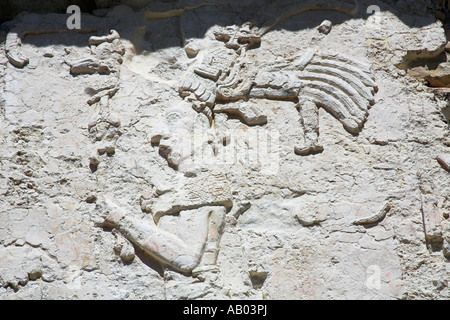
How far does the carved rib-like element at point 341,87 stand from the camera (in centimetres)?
385

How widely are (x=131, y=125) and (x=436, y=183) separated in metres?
1.63

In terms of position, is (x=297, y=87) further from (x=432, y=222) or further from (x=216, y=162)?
(x=432, y=222)

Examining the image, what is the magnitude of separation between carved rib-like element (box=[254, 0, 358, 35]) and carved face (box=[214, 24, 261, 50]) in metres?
0.07

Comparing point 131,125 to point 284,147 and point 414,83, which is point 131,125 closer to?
point 284,147

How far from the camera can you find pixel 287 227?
3.59 metres

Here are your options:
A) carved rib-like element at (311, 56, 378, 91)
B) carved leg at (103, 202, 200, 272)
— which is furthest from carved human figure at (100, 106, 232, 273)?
carved rib-like element at (311, 56, 378, 91)

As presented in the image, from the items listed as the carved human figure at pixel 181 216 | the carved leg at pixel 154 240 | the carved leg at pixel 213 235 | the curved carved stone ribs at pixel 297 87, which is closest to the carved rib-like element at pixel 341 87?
the curved carved stone ribs at pixel 297 87

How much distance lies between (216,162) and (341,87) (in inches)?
31.8

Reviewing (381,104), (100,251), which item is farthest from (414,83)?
(100,251)

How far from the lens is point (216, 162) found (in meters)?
3.76

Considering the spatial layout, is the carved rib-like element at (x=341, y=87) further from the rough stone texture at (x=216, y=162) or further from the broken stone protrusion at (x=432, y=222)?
the broken stone protrusion at (x=432, y=222)

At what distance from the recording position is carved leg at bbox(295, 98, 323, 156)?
3.76 meters

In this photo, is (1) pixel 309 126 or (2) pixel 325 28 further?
(2) pixel 325 28

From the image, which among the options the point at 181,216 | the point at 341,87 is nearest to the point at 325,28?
the point at 341,87
